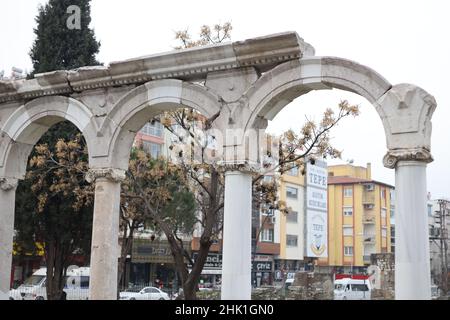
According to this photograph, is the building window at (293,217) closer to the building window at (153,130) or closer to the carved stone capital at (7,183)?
the building window at (153,130)

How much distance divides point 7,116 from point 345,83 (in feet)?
22.4

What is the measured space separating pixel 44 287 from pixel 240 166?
703 inches

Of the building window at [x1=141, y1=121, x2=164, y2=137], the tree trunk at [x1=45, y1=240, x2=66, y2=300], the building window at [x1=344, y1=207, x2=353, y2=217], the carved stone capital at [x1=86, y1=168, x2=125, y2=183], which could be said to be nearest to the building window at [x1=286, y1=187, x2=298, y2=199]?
the building window at [x1=344, y1=207, x2=353, y2=217]

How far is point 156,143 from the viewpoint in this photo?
3775 cm

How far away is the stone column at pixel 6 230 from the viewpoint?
36.4 feet

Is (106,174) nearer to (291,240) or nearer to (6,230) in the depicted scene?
(6,230)

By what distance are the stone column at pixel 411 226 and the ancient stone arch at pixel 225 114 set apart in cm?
1

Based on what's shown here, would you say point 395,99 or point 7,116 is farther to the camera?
point 7,116

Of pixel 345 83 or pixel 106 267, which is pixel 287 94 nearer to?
pixel 345 83

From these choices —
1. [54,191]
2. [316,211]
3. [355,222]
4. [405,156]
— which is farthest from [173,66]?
[355,222]

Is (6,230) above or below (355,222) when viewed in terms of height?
below

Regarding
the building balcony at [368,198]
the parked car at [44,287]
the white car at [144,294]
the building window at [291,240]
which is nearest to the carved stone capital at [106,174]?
the parked car at [44,287]

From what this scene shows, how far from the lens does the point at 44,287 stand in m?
24.2
